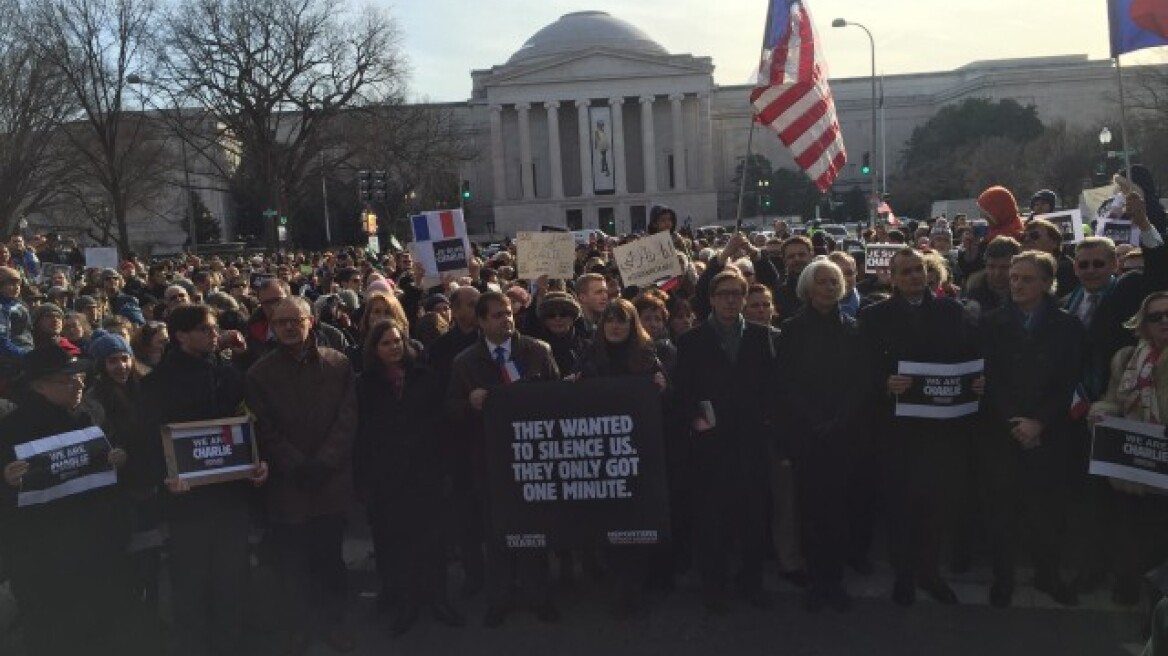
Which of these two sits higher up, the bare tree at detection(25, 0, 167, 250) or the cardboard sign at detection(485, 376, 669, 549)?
the bare tree at detection(25, 0, 167, 250)

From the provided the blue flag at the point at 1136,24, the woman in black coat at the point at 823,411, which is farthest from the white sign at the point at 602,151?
the woman in black coat at the point at 823,411

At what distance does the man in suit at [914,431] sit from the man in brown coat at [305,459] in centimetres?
318

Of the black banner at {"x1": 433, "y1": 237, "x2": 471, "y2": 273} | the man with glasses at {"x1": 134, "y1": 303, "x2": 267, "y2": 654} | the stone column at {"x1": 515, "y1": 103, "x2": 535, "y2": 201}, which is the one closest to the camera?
the man with glasses at {"x1": 134, "y1": 303, "x2": 267, "y2": 654}

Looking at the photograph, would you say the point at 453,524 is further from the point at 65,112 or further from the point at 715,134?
the point at 715,134

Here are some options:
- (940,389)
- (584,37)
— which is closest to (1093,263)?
(940,389)

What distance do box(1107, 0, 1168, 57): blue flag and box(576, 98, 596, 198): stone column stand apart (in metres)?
79.1

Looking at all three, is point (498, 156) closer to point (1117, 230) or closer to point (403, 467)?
point (1117, 230)

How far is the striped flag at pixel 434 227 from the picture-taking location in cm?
1064

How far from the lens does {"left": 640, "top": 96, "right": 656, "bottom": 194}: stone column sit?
281 ft

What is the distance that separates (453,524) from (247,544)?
133cm

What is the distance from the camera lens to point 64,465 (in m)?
5.18

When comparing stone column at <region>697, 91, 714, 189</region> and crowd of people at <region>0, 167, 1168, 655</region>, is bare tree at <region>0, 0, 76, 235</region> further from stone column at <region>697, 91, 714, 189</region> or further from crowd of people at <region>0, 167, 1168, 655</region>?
stone column at <region>697, 91, 714, 189</region>

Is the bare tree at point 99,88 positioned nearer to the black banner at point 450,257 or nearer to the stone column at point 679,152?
the black banner at point 450,257

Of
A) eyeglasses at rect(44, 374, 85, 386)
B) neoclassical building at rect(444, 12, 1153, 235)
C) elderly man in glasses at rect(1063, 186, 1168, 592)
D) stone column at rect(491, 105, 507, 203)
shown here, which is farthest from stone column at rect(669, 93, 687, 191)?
eyeglasses at rect(44, 374, 85, 386)
